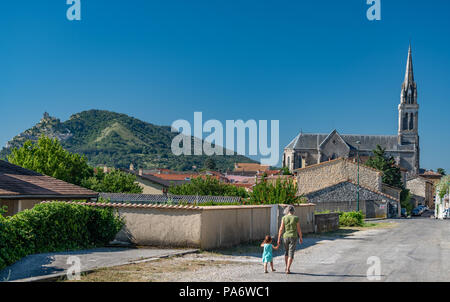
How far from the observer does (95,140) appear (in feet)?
490

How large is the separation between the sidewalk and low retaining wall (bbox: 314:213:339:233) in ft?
49.1

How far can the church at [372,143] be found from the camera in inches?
4284

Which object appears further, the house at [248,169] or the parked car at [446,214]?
the house at [248,169]

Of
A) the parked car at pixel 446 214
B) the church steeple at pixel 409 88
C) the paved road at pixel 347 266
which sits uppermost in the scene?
the church steeple at pixel 409 88

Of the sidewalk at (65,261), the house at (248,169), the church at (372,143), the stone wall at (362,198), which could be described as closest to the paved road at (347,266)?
the sidewalk at (65,261)

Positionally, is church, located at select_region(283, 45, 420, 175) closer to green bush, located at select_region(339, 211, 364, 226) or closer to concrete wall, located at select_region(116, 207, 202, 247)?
green bush, located at select_region(339, 211, 364, 226)

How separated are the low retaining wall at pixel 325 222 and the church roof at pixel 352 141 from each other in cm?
8134

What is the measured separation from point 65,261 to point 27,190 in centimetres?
891

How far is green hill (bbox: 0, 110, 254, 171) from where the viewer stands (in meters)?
141

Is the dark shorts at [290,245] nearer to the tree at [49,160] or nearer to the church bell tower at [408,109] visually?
the tree at [49,160]

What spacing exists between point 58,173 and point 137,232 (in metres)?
32.2

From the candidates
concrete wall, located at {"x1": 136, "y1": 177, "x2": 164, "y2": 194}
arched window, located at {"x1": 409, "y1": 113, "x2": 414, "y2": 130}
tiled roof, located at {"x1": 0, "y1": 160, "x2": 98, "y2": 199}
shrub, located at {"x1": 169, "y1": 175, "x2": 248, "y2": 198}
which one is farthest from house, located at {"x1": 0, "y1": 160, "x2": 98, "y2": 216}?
arched window, located at {"x1": 409, "y1": 113, "x2": 414, "y2": 130}

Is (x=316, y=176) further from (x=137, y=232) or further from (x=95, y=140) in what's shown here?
(x=95, y=140)

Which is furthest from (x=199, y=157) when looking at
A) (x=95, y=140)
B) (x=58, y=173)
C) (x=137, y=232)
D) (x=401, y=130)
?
(x=137, y=232)
